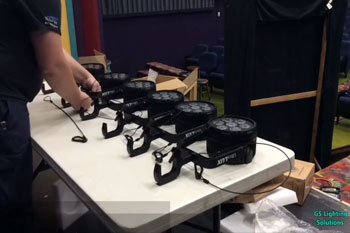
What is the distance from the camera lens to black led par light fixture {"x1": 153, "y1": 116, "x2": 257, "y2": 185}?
0.82 metres

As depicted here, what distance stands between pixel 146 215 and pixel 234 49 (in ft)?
5.76

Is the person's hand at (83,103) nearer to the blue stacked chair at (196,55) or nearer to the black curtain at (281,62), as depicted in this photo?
the black curtain at (281,62)

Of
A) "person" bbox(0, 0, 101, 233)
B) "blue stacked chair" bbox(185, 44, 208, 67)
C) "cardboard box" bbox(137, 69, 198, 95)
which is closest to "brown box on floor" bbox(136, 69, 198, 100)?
"cardboard box" bbox(137, 69, 198, 95)

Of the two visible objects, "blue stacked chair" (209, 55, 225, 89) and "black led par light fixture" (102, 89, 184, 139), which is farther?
"blue stacked chair" (209, 55, 225, 89)

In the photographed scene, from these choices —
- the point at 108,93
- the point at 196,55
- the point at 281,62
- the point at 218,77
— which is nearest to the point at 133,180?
the point at 108,93

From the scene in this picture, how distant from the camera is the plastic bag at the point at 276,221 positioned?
3.32 feet

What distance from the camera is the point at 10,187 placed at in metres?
0.96

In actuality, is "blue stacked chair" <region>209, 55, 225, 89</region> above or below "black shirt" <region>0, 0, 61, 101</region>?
below

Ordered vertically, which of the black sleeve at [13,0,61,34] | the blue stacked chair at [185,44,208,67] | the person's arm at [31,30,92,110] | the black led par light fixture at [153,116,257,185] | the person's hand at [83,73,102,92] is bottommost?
the blue stacked chair at [185,44,208,67]

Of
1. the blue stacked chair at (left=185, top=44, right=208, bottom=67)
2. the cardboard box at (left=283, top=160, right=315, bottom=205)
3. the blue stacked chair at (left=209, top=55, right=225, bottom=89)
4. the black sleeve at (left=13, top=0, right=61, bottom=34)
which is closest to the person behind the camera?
the black sleeve at (left=13, top=0, right=61, bottom=34)

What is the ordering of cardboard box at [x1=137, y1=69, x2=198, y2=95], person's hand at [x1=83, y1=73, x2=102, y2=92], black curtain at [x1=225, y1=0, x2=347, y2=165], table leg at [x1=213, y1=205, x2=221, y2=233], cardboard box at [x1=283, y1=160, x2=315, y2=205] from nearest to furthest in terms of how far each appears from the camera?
1. table leg at [x1=213, y1=205, x2=221, y2=233]
2. cardboard box at [x1=283, y1=160, x2=315, y2=205]
3. person's hand at [x1=83, y1=73, x2=102, y2=92]
4. cardboard box at [x1=137, y1=69, x2=198, y2=95]
5. black curtain at [x1=225, y1=0, x2=347, y2=165]

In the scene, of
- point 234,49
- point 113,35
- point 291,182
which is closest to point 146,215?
point 291,182

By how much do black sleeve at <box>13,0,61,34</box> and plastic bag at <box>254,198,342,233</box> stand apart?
31.0 inches

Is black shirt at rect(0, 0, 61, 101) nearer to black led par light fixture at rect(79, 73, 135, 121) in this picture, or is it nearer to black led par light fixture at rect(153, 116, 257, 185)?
black led par light fixture at rect(79, 73, 135, 121)
